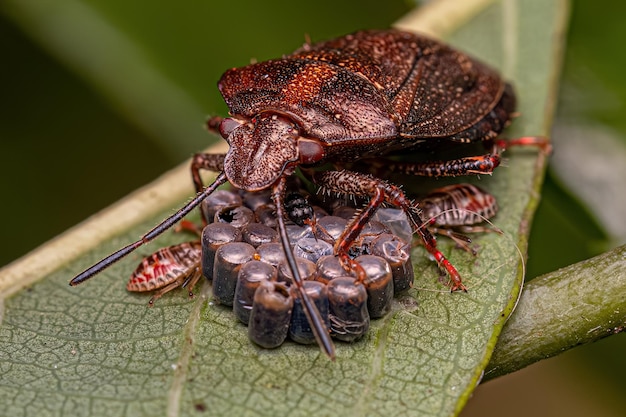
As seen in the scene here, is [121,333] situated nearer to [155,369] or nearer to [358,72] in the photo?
[155,369]

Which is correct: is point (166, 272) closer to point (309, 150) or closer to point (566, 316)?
point (309, 150)

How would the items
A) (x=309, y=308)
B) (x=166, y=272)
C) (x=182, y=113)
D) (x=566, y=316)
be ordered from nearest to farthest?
(x=309, y=308) → (x=566, y=316) → (x=166, y=272) → (x=182, y=113)

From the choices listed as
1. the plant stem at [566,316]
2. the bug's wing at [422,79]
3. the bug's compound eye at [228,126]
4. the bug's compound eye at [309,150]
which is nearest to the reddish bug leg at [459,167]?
the bug's wing at [422,79]

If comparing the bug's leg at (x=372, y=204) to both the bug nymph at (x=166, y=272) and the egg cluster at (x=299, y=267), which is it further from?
the bug nymph at (x=166, y=272)

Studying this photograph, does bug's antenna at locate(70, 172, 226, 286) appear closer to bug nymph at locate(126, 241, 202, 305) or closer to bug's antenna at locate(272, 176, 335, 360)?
bug nymph at locate(126, 241, 202, 305)

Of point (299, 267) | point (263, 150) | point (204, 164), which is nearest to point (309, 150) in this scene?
point (263, 150)

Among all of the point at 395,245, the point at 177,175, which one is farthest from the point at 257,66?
the point at 395,245
